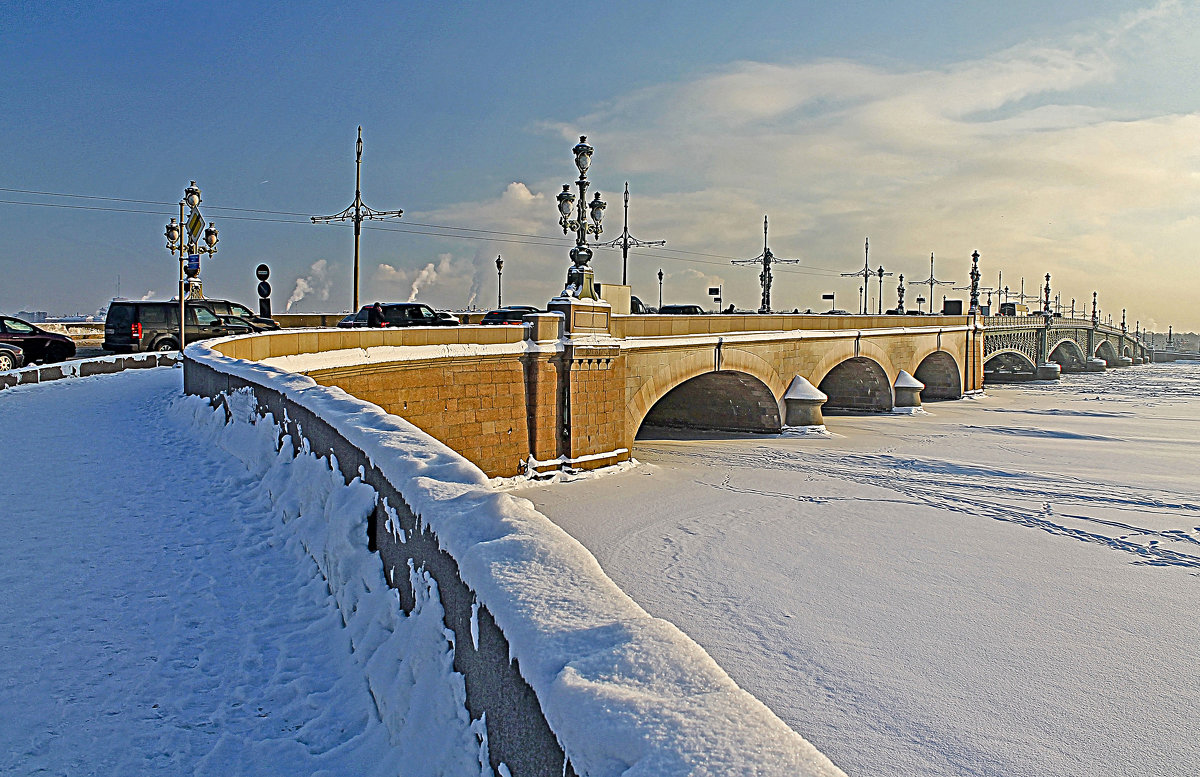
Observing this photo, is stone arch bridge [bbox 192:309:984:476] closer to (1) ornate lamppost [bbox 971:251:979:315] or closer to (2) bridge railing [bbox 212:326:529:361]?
(2) bridge railing [bbox 212:326:529:361]

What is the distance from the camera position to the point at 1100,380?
70125 mm

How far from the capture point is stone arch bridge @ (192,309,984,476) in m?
15.5

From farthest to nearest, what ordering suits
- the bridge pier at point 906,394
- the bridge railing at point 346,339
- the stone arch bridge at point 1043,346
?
the stone arch bridge at point 1043,346 → the bridge pier at point 906,394 → the bridge railing at point 346,339

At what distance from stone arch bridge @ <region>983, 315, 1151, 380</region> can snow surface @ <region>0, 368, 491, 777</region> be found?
5328cm

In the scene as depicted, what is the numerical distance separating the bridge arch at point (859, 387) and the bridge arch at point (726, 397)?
9492mm

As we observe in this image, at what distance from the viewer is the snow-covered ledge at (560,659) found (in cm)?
196

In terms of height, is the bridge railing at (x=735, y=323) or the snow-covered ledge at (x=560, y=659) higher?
the bridge railing at (x=735, y=323)

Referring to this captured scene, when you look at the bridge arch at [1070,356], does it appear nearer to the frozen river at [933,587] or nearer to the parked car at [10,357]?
the frozen river at [933,587]

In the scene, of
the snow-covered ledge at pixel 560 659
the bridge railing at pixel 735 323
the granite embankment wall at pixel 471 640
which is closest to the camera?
Result: the snow-covered ledge at pixel 560 659

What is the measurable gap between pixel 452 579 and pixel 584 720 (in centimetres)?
144

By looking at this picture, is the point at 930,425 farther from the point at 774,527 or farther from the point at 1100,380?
the point at 1100,380

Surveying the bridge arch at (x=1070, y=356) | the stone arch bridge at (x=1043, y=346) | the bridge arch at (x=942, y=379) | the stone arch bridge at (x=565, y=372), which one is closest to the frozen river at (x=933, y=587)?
the stone arch bridge at (x=565, y=372)

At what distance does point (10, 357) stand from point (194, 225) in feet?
19.6

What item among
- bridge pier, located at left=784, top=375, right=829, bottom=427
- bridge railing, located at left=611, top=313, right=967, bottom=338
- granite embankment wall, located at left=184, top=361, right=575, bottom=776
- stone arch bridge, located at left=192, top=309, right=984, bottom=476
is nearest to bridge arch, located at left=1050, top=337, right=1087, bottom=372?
bridge railing, located at left=611, top=313, right=967, bottom=338
